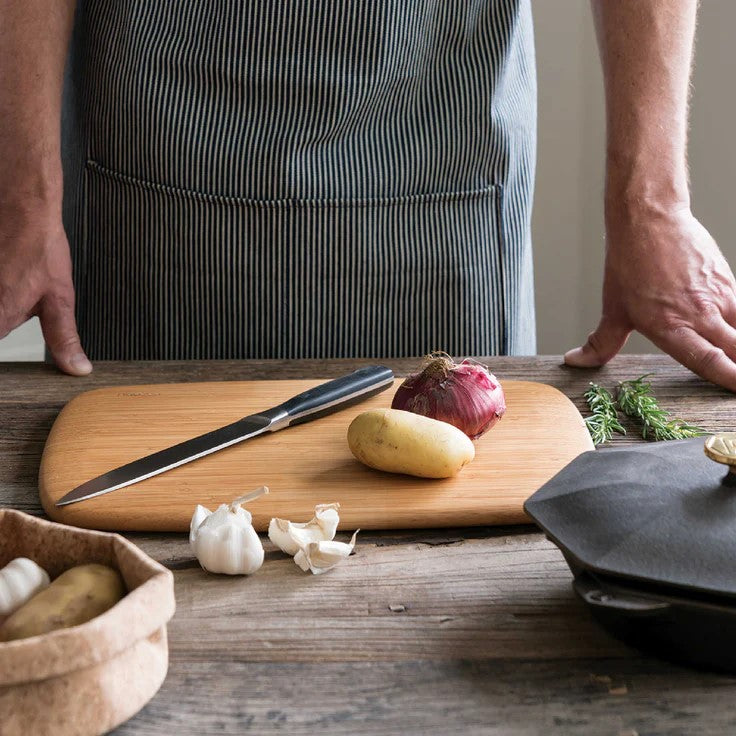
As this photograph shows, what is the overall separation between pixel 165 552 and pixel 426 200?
78 centimetres

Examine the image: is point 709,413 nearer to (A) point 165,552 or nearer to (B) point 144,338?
(A) point 165,552

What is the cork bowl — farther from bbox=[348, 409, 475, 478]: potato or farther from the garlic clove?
bbox=[348, 409, 475, 478]: potato

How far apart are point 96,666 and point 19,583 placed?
0.33ft

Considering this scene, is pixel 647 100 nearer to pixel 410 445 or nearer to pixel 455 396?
pixel 455 396

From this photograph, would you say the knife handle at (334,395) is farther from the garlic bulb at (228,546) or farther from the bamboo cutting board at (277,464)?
the garlic bulb at (228,546)

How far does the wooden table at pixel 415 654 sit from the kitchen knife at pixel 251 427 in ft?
0.26

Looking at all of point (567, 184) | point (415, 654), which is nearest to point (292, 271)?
point (415, 654)

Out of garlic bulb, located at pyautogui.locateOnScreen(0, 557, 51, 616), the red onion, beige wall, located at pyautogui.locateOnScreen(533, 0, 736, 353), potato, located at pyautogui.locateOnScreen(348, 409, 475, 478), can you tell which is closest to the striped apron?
the red onion

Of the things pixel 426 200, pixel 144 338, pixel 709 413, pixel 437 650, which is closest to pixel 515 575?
pixel 437 650

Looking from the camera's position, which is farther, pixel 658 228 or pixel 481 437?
pixel 658 228

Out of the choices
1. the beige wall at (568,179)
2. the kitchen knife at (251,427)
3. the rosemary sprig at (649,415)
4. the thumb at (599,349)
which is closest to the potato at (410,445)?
the kitchen knife at (251,427)

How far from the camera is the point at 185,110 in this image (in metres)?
1.38

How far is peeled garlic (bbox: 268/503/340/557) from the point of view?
2.53 ft

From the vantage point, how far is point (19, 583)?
61cm
